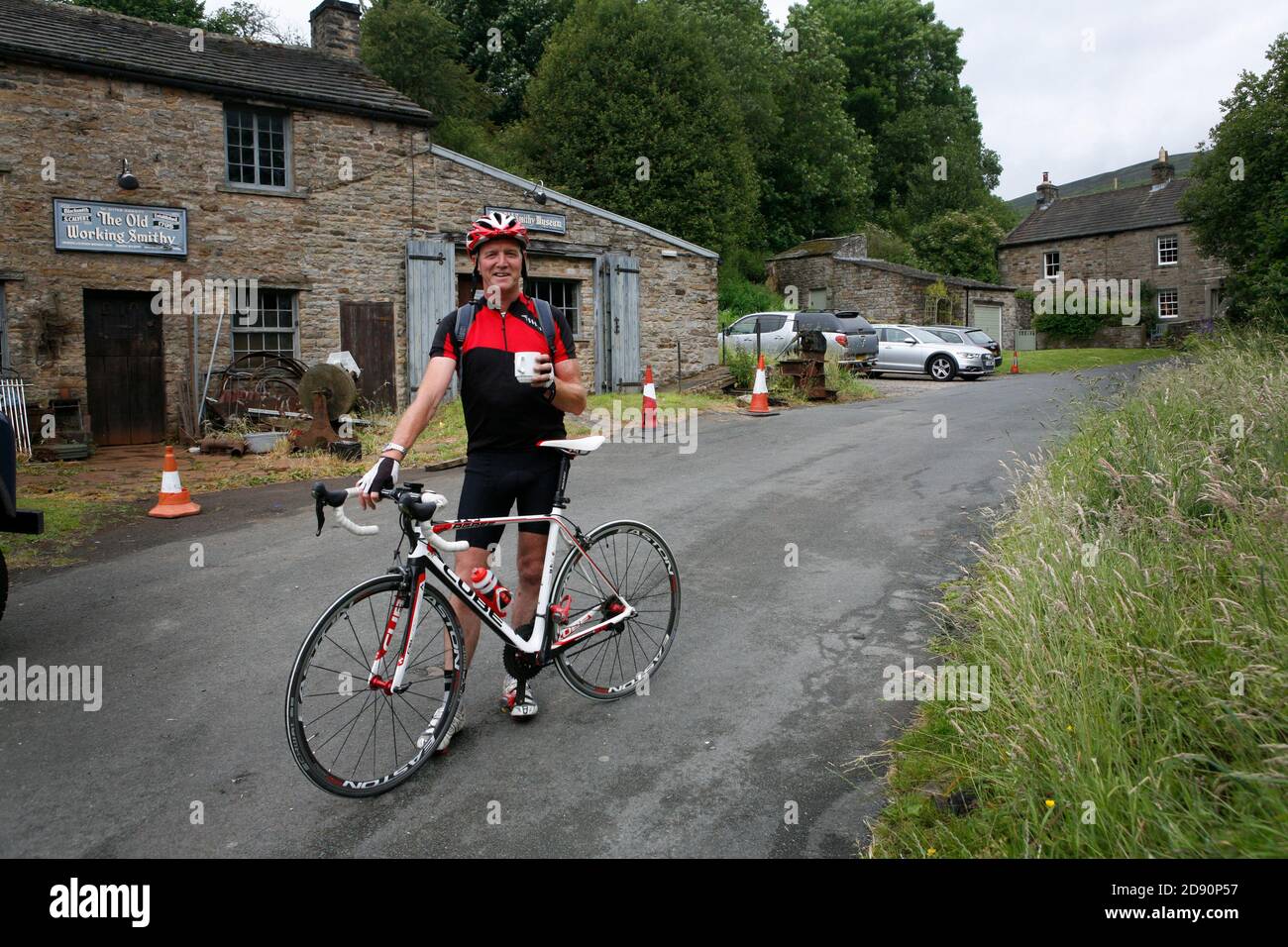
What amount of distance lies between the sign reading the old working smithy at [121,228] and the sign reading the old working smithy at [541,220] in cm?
571

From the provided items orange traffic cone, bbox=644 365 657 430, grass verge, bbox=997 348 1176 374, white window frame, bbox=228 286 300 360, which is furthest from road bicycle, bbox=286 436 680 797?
grass verge, bbox=997 348 1176 374

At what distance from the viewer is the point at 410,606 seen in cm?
382

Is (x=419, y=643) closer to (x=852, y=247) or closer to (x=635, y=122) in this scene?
(x=635, y=122)

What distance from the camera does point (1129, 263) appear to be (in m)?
44.4

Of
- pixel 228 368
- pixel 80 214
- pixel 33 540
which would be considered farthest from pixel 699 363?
pixel 33 540

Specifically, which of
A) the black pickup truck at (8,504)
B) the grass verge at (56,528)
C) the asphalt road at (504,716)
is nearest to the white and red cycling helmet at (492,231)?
the asphalt road at (504,716)

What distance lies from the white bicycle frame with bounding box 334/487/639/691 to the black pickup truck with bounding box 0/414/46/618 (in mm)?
2734

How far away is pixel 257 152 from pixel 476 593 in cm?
1489

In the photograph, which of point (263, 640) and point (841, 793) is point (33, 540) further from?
point (841, 793)

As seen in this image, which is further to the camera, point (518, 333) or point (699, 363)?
point (699, 363)

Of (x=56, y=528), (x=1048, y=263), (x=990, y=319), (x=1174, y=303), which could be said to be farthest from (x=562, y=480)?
(x=1048, y=263)

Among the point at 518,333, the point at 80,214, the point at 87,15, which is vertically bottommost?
the point at 518,333

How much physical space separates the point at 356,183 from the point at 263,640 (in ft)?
44.4
